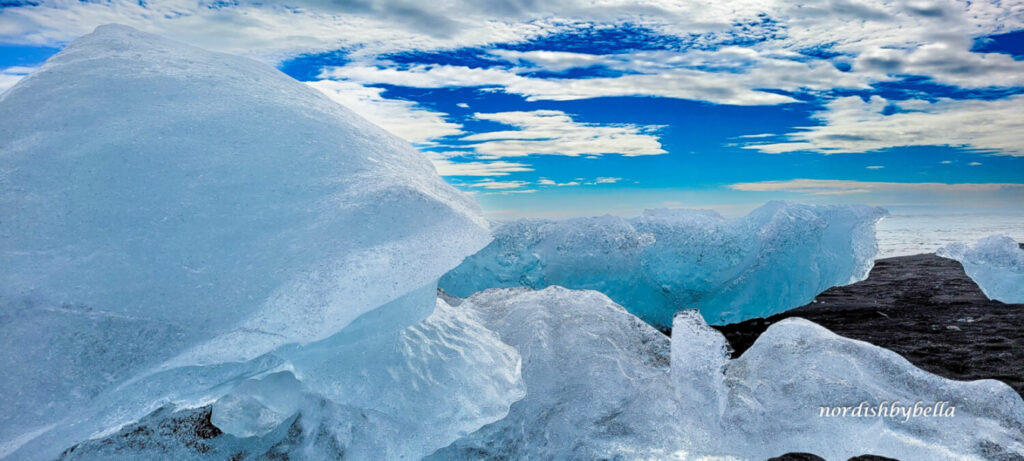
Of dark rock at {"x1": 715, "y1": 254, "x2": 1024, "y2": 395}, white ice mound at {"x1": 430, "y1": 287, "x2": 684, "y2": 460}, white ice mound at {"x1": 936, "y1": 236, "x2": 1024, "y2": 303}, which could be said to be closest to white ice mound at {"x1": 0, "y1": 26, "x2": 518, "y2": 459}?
white ice mound at {"x1": 430, "y1": 287, "x2": 684, "y2": 460}

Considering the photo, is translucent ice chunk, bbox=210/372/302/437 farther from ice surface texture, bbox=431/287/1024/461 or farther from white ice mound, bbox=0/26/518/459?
ice surface texture, bbox=431/287/1024/461

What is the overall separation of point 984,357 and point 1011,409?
4.74ft

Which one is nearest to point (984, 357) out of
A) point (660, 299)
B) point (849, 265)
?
point (849, 265)

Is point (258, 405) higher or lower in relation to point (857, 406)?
lower

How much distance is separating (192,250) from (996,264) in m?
6.16

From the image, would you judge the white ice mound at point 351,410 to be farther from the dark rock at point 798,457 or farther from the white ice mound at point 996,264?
the white ice mound at point 996,264

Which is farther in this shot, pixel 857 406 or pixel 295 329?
pixel 857 406

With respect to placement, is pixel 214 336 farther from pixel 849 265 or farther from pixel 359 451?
pixel 849 265

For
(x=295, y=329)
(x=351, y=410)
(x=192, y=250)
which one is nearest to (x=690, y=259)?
(x=351, y=410)

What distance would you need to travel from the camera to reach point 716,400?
7.86 feet

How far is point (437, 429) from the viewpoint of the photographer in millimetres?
2025

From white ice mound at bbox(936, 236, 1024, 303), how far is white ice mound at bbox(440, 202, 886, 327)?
4.08ft

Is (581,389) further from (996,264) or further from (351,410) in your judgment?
(996,264)

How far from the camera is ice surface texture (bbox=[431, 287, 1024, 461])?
7.38ft
